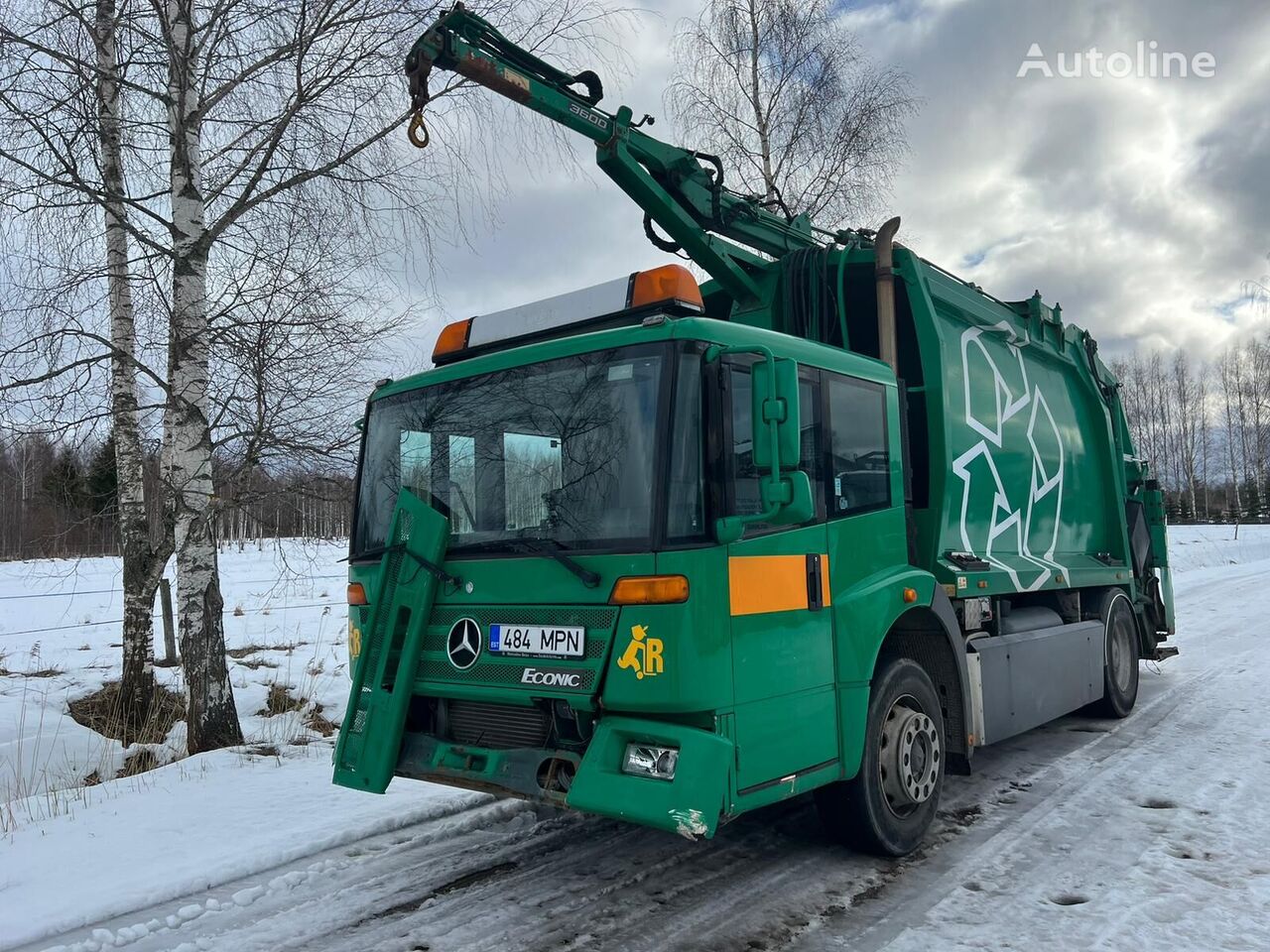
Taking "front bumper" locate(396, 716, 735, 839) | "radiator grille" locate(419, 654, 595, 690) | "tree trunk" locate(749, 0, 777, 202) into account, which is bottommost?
"front bumper" locate(396, 716, 735, 839)

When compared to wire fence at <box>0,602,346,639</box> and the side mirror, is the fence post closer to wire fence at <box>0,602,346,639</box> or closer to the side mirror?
wire fence at <box>0,602,346,639</box>

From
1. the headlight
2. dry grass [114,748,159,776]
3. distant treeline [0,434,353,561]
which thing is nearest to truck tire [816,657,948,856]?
the headlight

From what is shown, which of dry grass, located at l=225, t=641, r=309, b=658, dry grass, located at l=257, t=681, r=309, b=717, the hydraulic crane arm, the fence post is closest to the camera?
the hydraulic crane arm

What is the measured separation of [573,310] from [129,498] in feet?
19.9

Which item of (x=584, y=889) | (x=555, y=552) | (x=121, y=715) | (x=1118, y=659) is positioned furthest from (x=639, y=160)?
(x=121, y=715)

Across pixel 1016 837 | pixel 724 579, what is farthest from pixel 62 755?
pixel 1016 837

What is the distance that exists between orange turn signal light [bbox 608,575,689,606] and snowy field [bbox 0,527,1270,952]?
52.9 inches

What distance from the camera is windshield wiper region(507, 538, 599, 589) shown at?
3.61m

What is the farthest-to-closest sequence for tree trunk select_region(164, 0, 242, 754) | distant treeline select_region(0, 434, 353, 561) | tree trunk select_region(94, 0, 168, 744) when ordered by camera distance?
tree trunk select_region(94, 0, 168, 744), distant treeline select_region(0, 434, 353, 561), tree trunk select_region(164, 0, 242, 754)

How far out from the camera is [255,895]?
4.03 metres

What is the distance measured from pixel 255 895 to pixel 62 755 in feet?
14.3

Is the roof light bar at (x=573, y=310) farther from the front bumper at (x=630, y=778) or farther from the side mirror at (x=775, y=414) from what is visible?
the front bumper at (x=630, y=778)

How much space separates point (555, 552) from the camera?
12.3 ft

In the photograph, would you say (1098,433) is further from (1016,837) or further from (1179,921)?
(1179,921)
